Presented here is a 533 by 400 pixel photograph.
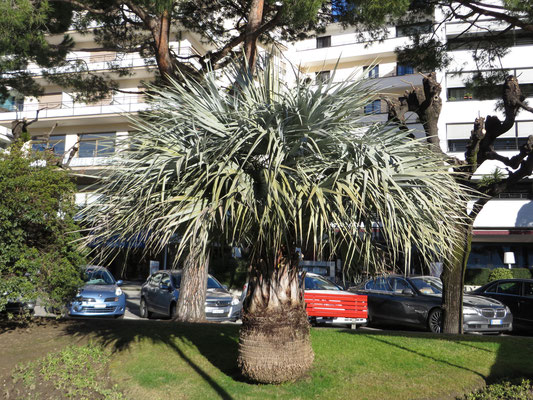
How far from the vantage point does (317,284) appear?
586 inches

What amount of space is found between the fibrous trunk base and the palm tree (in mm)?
14

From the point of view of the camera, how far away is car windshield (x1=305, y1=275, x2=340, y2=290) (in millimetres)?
14671

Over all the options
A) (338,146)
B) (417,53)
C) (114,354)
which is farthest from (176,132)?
(417,53)

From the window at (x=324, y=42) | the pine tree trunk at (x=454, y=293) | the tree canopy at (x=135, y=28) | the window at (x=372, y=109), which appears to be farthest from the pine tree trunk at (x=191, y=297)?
the window at (x=324, y=42)

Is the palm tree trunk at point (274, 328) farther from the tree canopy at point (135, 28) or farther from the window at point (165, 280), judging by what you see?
the window at point (165, 280)

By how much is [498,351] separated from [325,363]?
111 inches

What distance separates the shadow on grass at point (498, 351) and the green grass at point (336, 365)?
0.05 ft

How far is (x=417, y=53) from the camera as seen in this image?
13.2 m

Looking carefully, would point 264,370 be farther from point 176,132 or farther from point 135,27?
point 135,27

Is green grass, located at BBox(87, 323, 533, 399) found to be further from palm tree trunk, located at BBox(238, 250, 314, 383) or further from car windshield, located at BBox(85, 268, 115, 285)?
car windshield, located at BBox(85, 268, 115, 285)

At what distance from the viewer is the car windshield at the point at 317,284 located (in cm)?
1467

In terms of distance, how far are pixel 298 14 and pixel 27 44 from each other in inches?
248

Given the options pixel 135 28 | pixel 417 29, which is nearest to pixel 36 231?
pixel 135 28

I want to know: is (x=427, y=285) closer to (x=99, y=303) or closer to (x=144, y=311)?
(x=144, y=311)
